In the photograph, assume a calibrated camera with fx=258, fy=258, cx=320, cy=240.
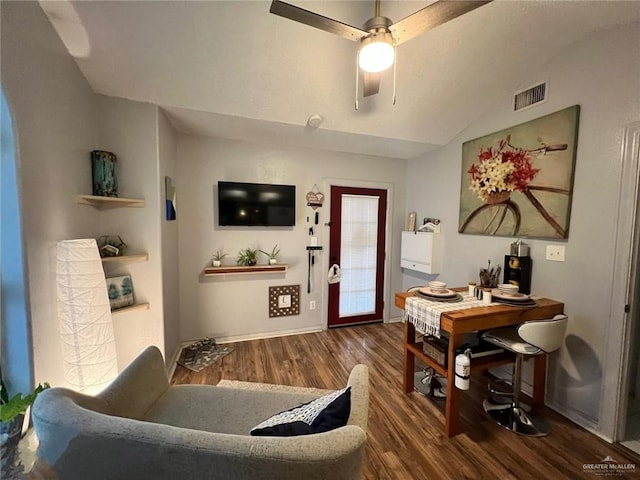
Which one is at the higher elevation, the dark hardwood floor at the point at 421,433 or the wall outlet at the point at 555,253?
the wall outlet at the point at 555,253

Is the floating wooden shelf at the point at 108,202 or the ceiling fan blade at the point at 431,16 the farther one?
the floating wooden shelf at the point at 108,202

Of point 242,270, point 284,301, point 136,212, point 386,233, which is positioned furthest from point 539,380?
point 136,212

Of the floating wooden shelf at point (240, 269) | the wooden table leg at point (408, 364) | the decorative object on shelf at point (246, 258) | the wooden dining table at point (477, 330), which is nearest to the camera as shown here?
the wooden dining table at point (477, 330)

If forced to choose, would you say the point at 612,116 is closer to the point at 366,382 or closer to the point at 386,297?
the point at 366,382

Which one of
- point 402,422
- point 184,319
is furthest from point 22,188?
point 402,422

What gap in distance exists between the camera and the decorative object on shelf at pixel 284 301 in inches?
129

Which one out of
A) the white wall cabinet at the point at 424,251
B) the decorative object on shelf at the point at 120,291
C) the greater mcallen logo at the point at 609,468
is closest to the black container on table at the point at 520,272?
the white wall cabinet at the point at 424,251

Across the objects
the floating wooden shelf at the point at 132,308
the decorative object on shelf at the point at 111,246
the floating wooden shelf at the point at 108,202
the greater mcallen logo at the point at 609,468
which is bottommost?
the greater mcallen logo at the point at 609,468

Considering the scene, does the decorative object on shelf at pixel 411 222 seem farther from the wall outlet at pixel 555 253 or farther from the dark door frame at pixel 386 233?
the wall outlet at pixel 555 253

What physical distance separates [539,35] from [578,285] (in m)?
1.91

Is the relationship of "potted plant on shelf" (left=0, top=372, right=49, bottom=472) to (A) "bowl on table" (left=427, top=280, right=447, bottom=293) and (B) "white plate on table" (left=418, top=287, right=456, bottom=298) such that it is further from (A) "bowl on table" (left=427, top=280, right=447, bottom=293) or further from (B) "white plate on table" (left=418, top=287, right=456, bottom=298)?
(A) "bowl on table" (left=427, top=280, right=447, bottom=293)

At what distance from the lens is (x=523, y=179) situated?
2266 millimetres

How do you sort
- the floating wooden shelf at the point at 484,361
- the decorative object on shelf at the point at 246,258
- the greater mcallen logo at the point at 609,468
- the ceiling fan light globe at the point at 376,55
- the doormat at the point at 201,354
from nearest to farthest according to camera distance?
the ceiling fan light globe at the point at 376,55, the greater mcallen logo at the point at 609,468, the floating wooden shelf at the point at 484,361, the doormat at the point at 201,354, the decorative object on shelf at the point at 246,258

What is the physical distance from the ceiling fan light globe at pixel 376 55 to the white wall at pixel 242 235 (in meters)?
1.85
